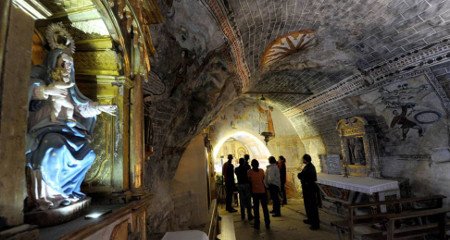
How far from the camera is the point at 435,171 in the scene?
22.7ft

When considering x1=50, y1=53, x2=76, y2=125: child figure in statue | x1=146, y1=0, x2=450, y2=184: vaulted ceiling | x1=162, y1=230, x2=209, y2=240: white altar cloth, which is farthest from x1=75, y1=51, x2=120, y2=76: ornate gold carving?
x1=162, y1=230, x2=209, y2=240: white altar cloth

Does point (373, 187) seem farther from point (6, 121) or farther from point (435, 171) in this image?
point (6, 121)

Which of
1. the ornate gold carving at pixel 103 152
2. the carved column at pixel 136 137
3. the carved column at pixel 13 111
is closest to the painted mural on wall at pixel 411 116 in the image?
the carved column at pixel 136 137

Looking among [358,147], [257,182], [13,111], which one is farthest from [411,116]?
[13,111]

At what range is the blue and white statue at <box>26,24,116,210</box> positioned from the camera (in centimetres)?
184

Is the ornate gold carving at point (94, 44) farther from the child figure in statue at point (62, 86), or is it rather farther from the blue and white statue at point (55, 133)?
the child figure in statue at point (62, 86)

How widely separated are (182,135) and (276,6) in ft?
12.9

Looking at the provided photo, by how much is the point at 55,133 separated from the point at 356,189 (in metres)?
7.97

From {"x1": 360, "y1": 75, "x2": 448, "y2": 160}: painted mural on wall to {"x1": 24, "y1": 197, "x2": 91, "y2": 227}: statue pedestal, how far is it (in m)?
7.62

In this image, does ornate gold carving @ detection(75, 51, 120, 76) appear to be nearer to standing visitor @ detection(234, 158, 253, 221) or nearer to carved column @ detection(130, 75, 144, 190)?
carved column @ detection(130, 75, 144, 190)

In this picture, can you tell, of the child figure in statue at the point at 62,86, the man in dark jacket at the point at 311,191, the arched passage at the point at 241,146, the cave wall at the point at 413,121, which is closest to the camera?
the child figure in statue at the point at 62,86

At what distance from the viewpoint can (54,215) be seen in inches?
72.6

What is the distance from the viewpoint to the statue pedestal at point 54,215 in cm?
175

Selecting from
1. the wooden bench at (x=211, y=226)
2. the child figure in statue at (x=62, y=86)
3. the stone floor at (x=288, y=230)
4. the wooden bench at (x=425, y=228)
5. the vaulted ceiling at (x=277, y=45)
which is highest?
the vaulted ceiling at (x=277, y=45)
